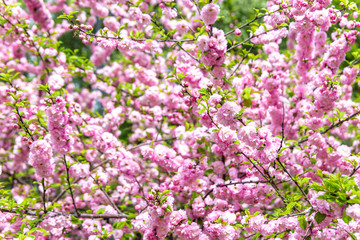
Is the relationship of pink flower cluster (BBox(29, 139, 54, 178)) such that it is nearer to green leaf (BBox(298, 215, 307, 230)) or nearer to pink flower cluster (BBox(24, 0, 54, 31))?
green leaf (BBox(298, 215, 307, 230))

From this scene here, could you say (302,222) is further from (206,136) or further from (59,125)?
(59,125)

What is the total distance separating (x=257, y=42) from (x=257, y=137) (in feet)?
4.46

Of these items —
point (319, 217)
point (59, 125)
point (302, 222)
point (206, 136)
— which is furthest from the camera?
point (206, 136)

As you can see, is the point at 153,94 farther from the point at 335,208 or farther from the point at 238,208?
the point at 335,208

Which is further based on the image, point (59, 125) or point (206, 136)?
point (206, 136)

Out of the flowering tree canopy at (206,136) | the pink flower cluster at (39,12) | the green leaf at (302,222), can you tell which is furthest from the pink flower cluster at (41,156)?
the pink flower cluster at (39,12)

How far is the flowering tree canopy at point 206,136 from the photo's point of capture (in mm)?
2342

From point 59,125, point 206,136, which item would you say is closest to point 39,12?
point 59,125

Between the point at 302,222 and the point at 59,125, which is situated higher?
the point at 59,125

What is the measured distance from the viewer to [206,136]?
3289 mm

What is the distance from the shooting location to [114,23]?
458 cm

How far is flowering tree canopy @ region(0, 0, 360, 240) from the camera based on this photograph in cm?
234

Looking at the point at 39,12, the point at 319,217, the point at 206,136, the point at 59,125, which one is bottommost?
the point at 319,217

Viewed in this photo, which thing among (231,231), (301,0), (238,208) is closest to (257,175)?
(238,208)
